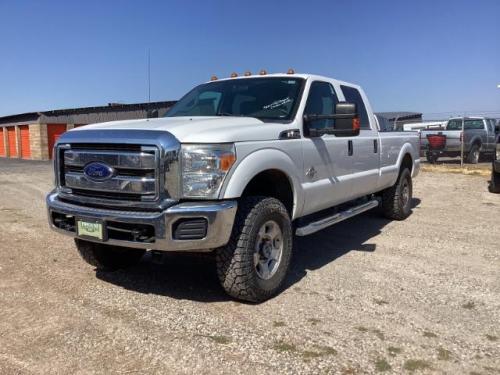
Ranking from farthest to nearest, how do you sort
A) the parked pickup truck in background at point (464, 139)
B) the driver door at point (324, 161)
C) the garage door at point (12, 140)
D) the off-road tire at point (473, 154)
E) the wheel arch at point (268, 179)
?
the garage door at point (12, 140) < the off-road tire at point (473, 154) < the parked pickup truck in background at point (464, 139) < the driver door at point (324, 161) < the wheel arch at point (268, 179)

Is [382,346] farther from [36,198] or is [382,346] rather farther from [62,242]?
[36,198]

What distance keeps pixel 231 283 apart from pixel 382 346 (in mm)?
1280

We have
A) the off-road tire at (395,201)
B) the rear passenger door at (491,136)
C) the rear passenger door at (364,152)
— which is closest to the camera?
the rear passenger door at (364,152)

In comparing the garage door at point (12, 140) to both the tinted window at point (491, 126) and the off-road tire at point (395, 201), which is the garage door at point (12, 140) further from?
the off-road tire at point (395, 201)

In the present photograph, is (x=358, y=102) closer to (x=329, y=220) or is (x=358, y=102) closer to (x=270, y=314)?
(x=329, y=220)

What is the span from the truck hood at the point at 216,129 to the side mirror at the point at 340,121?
42 cm

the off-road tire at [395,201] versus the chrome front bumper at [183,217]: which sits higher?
the chrome front bumper at [183,217]

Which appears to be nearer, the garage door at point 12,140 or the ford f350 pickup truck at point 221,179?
the ford f350 pickup truck at point 221,179

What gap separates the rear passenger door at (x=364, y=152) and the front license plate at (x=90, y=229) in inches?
125

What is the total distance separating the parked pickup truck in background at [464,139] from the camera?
1869 cm

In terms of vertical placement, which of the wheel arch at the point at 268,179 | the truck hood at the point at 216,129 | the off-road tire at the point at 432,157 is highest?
the truck hood at the point at 216,129

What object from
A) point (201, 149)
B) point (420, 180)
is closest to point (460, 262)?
point (201, 149)

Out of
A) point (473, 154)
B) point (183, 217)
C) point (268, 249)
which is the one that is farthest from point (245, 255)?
A: point (473, 154)

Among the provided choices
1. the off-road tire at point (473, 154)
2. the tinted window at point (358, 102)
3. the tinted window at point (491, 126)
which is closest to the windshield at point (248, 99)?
the tinted window at point (358, 102)
